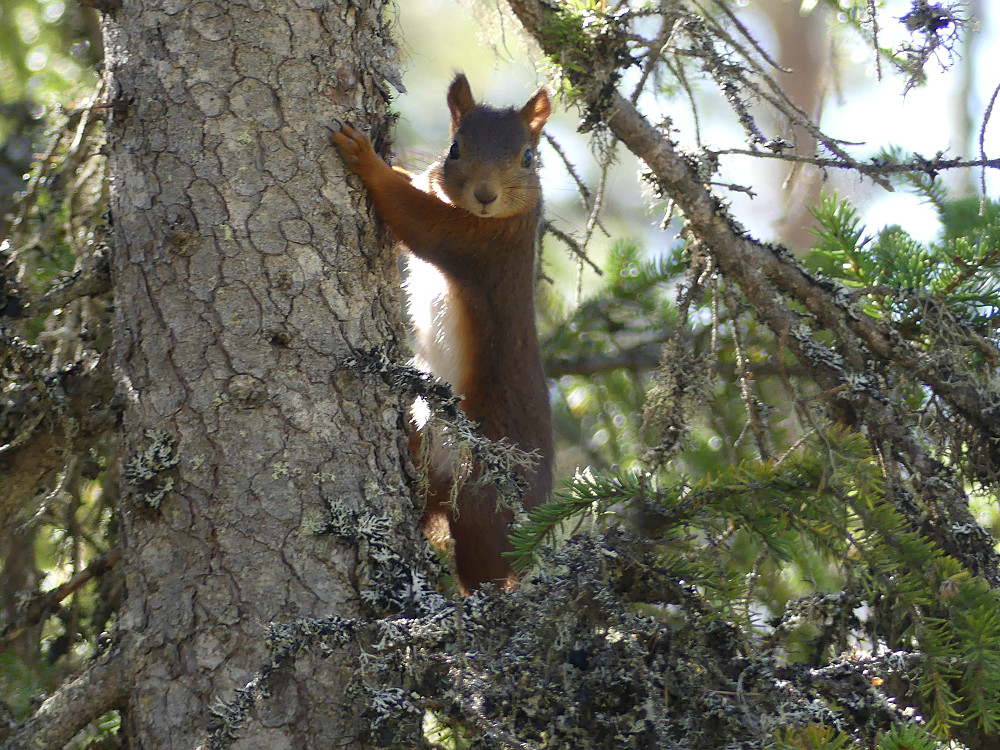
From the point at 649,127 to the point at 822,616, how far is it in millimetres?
1288

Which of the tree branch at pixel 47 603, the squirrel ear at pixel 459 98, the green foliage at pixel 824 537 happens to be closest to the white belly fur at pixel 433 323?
the squirrel ear at pixel 459 98

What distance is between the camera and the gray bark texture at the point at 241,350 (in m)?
1.54

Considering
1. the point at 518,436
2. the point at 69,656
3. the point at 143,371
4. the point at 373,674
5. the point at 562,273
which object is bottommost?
the point at 373,674

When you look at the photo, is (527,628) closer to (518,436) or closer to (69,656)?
(518,436)

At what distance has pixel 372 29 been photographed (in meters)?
2.18

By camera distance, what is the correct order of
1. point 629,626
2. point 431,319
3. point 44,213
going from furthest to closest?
point 431,319 < point 44,213 < point 629,626

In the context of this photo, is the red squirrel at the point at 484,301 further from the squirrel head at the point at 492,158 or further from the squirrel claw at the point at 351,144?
the squirrel claw at the point at 351,144

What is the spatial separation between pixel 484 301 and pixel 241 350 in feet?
4.09

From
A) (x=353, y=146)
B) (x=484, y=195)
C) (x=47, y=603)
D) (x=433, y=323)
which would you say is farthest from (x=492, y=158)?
(x=47, y=603)

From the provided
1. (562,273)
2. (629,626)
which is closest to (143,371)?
(629,626)

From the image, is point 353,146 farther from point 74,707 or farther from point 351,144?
point 74,707

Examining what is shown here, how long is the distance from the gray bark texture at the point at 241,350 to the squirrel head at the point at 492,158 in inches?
28.7

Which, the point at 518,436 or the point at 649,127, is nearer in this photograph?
the point at 649,127

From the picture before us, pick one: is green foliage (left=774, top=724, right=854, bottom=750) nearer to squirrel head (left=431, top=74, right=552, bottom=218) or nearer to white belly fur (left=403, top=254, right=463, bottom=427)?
white belly fur (left=403, top=254, right=463, bottom=427)
